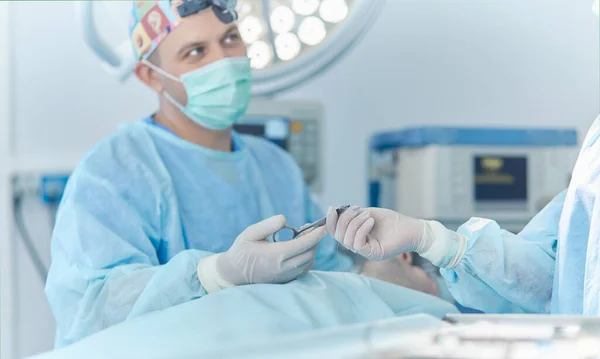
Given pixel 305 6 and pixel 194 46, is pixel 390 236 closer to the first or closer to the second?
pixel 194 46

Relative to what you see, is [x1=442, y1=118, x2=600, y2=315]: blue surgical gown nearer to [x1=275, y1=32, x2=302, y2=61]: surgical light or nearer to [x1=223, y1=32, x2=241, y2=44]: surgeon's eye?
[x1=223, y1=32, x2=241, y2=44]: surgeon's eye

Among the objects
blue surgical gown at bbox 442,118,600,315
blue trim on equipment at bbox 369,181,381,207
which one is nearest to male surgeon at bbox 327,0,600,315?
blue surgical gown at bbox 442,118,600,315

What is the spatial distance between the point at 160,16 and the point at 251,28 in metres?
0.30

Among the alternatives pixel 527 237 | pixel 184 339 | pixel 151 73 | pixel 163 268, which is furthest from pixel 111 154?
pixel 527 237

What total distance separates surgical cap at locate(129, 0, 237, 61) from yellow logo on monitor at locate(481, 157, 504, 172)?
0.81 meters

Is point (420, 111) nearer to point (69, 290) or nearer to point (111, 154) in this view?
point (111, 154)

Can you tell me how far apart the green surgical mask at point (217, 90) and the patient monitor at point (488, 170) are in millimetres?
594

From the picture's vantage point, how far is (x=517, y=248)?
1193 mm

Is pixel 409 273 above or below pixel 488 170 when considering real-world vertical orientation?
below

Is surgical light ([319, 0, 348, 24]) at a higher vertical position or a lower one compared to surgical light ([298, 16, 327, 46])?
higher

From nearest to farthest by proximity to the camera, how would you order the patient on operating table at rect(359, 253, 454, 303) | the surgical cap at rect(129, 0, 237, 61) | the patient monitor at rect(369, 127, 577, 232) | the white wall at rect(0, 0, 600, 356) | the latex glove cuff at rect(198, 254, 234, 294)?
the latex glove cuff at rect(198, 254, 234, 294) → the patient on operating table at rect(359, 253, 454, 303) → the surgical cap at rect(129, 0, 237, 61) → the patient monitor at rect(369, 127, 577, 232) → the white wall at rect(0, 0, 600, 356)

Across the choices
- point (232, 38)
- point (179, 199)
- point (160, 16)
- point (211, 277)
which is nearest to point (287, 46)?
point (232, 38)

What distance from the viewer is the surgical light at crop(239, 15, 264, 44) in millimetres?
1853

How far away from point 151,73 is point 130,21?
0.13 m
